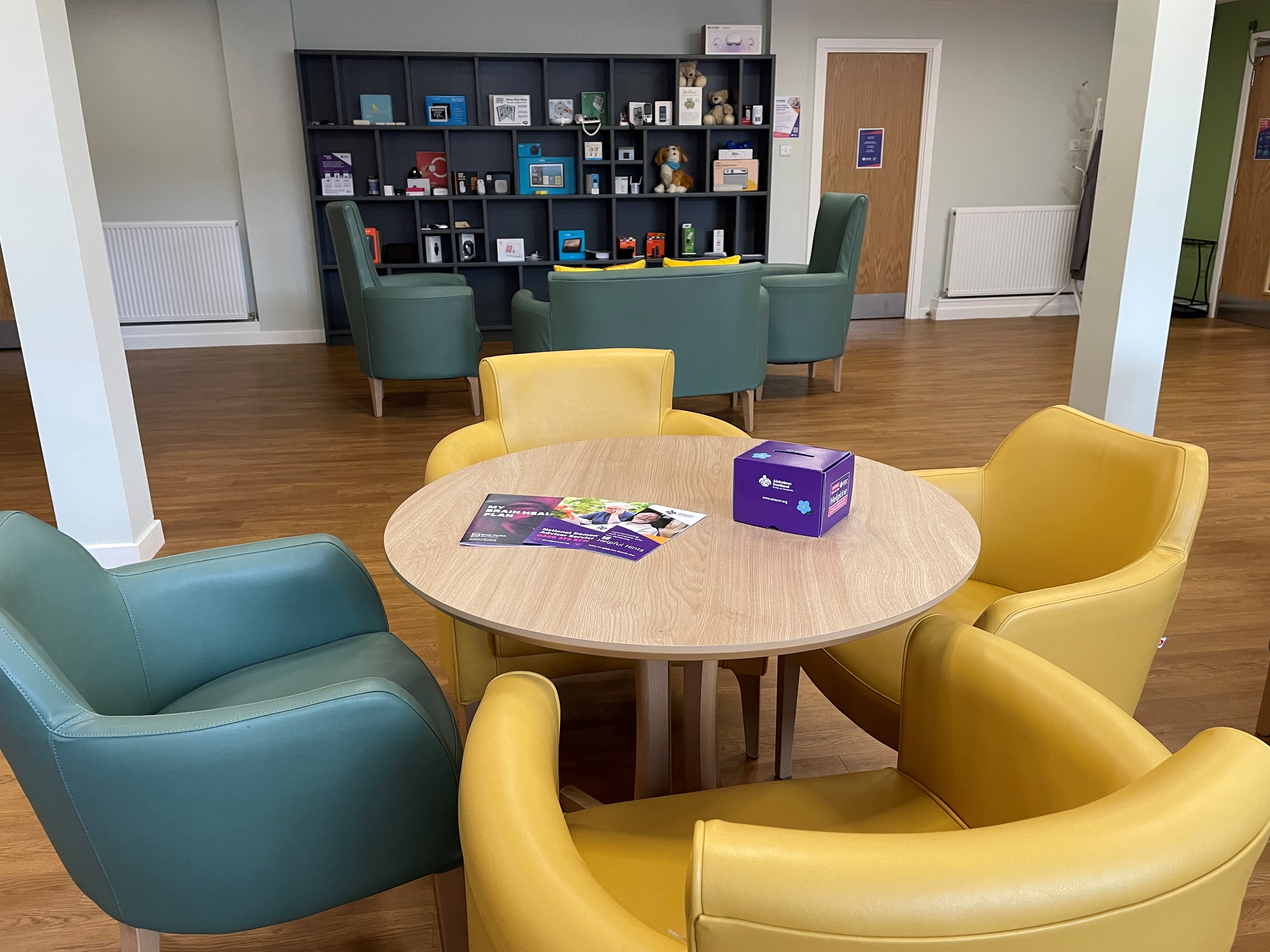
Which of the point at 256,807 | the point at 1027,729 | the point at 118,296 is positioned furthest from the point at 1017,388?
the point at 118,296

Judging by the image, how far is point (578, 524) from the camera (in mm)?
1694

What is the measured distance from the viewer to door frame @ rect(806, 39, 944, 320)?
7492 mm

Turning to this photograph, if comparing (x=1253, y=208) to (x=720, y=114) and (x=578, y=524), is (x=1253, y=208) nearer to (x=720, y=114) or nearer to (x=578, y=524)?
(x=720, y=114)

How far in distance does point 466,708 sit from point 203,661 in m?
0.57

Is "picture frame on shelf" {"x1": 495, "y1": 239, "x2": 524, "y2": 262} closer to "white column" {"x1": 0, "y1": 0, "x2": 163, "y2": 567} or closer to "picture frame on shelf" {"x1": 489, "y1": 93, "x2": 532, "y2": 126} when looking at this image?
"picture frame on shelf" {"x1": 489, "y1": 93, "x2": 532, "y2": 126}

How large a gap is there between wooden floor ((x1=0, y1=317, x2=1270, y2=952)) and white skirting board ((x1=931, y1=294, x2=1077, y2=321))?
22cm

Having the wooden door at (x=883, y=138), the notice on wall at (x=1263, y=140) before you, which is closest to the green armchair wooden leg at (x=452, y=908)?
the wooden door at (x=883, y=138)

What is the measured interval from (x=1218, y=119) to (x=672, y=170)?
4752 mm

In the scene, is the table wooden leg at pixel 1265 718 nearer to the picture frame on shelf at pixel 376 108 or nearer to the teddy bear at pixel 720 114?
the teddy bear at pixel 720 114

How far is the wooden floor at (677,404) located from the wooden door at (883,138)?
817mm

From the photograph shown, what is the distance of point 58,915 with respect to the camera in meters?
1.77

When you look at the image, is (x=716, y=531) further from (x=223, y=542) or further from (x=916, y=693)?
(x=223, y=542)

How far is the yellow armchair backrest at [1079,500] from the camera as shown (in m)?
1.73

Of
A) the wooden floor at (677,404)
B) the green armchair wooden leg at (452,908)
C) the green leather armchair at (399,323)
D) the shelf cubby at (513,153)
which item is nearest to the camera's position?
the green armchair wooden leg at (452,908)
